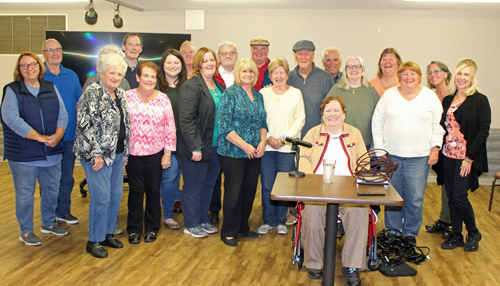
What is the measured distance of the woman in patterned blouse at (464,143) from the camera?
3369mm

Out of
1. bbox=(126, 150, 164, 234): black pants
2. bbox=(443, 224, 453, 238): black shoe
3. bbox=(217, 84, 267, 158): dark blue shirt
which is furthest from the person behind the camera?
bbox=(443, 224, 453, 238): black shoe

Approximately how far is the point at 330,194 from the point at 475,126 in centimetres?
191

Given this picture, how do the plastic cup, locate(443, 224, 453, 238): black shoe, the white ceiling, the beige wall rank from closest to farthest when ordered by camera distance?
the plastic cup, locate(443, 224, 453, 238): black shoe, the white ceiling, the beige wall

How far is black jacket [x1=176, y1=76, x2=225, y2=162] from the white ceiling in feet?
12.4

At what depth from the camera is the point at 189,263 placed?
3.15 m

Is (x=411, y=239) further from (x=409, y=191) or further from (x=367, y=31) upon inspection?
(x=367, y=31)

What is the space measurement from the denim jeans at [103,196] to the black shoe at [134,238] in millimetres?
184

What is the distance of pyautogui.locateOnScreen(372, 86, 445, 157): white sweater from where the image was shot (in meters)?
3.36

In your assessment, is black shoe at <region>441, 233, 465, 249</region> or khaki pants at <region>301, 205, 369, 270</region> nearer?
khaki pants at <region>301, 205, 369, 270</region>

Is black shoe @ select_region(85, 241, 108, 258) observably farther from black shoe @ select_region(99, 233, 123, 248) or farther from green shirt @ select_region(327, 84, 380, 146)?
green shirt @ select_region(327, 84, 380, 146)

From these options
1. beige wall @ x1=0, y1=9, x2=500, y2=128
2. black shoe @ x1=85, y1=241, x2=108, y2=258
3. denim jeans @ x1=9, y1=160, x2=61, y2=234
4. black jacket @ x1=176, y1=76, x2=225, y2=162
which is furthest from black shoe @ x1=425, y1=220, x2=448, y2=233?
beige wall @ x1=0, y1=9, x2=500, y2=128

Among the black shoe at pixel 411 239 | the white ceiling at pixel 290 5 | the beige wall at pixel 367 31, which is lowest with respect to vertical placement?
the black shoe at pixel 411 239

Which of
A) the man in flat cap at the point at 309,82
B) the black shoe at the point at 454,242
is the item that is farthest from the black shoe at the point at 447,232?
the man in flat cap at the point at 309,82

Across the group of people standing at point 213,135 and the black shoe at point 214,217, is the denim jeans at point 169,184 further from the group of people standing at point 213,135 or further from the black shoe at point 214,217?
the black shoe at point 214,217
